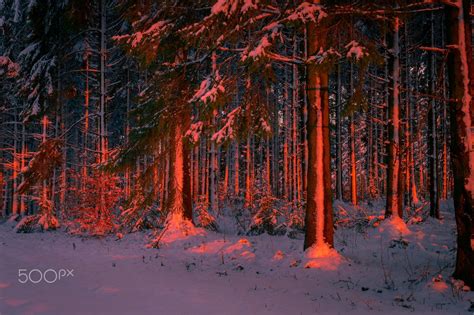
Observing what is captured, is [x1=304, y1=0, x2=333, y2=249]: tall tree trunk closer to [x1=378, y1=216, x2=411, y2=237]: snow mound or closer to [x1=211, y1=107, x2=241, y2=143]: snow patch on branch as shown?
[x1=211, y1=107, x2=241, y2=143]: snow patch on branch

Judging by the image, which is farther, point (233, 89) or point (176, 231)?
point (176, 231)

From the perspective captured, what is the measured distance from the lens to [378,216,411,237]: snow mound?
11.7 metres

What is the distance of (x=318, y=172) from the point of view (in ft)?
29.2

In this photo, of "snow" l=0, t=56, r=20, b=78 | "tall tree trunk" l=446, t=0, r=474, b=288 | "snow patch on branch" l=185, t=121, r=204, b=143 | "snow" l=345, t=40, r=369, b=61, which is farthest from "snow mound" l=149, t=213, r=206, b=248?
"snow" l=0, t=56, r=20, b=78

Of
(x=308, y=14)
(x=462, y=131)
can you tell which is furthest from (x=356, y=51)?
(x=462, y=131)

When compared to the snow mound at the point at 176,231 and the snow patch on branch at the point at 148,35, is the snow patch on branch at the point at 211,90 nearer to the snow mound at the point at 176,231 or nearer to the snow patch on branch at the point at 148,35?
the snow patch on branch at the point at 148,35

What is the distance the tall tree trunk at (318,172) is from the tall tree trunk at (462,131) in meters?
2.72

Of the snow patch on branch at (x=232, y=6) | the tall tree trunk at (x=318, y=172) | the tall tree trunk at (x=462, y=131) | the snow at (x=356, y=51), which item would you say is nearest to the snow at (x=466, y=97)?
the tall tree trunk at (x=462, y=131)

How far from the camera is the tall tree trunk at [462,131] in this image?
253 inches

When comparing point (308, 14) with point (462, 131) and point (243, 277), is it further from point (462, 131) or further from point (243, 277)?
point (243, 277)

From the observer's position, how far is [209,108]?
8172 millimetres

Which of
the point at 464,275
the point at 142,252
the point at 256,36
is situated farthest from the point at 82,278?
the point at 464,275

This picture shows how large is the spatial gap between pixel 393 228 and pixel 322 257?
4.46m

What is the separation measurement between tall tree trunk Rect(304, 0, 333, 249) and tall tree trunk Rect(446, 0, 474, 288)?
8.94 ft
